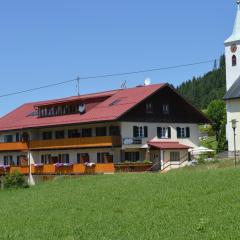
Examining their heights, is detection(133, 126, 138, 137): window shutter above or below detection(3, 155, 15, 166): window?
above

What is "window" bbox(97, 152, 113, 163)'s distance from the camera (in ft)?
189

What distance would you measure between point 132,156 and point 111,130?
3.13 meters

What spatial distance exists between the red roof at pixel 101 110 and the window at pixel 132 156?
13.9 feet

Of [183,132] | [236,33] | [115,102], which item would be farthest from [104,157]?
[236,33]

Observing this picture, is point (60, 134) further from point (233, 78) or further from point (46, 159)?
point (233, 78)

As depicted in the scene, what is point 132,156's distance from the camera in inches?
2297

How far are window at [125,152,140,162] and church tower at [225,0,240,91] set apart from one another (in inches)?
792

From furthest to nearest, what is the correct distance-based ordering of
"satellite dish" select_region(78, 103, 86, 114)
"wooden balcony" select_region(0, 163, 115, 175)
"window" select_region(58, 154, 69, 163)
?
"window" select_region(58, 154, 69, 163) < "satellite dish" select_region(78, 103, 86, 114) < "wooden balcony" select_region(0, 163, 115, 175)

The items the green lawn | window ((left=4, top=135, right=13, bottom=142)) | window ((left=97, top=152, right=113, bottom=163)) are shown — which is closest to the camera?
window ((left=97, top=152, right=113, bottom=163))

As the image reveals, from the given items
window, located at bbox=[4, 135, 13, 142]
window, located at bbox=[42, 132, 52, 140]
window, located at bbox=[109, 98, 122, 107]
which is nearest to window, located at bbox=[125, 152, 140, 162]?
window, located at bbox=[109, 98, 122, 107]

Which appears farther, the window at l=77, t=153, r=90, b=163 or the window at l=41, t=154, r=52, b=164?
the window at l=41, t=154, r=52, b=164

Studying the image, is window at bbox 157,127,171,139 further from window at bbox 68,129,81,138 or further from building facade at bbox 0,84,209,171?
window at bbox 68,129,81,138

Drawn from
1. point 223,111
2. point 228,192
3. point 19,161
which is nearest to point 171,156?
point 19,161

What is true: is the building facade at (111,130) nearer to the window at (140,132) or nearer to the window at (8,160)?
the window at (140,132)
